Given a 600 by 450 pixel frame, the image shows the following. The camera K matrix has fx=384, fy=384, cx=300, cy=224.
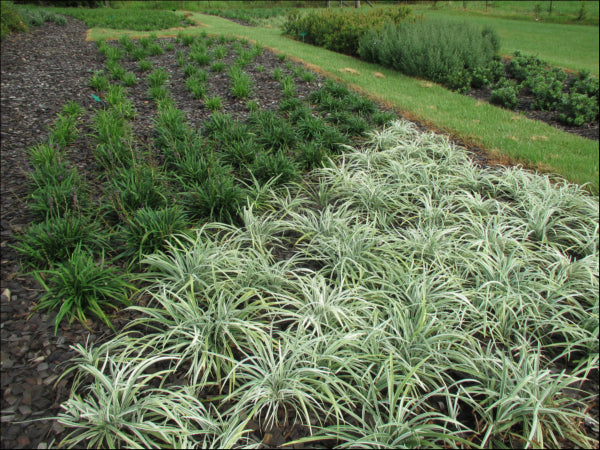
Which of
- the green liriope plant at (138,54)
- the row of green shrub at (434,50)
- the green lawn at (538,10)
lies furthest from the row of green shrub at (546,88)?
the green lawn at (538,10)

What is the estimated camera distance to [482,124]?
5.56 metres

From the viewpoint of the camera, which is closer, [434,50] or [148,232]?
[148,232]

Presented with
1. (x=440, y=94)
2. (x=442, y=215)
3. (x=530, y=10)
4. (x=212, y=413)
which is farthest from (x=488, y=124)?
(x=530, y=10)

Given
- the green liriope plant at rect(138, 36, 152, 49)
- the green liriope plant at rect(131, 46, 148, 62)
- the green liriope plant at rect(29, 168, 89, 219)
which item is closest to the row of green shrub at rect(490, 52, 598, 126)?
the green liriope plant at rect(131, 46, 148, 62)

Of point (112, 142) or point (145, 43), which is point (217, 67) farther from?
point (112, 142)

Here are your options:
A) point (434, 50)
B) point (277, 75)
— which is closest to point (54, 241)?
point (277, 75)

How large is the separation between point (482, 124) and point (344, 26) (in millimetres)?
6096

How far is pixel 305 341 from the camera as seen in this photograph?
6.67 feet

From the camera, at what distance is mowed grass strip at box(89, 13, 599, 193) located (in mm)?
4488

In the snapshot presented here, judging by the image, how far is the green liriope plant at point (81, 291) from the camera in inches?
87.0

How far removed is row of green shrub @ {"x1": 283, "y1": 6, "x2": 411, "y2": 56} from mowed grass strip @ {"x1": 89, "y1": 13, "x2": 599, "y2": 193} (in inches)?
85.6

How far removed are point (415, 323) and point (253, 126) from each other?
3.35m

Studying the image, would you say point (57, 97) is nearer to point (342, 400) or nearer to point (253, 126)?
point (253, 126)

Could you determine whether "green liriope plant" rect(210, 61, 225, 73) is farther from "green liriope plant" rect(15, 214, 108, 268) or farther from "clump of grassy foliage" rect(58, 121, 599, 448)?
"green liriope plant" rect(15, 214, 108, 268)
